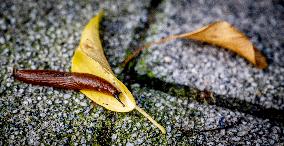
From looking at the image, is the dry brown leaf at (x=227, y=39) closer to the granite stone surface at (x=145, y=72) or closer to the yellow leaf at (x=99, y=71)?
the granite stone surface at (x=145, y=72)

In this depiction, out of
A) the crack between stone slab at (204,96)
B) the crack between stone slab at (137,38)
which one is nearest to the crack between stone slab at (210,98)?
the crack between stone slab at (204,96)

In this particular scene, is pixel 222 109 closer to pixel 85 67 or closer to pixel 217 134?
pixel 217 134

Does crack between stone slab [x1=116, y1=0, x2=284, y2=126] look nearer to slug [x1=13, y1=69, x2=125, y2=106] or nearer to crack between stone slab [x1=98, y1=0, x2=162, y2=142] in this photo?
crack between stone slab [x1=98, y1=0, x2=162, y2=142]

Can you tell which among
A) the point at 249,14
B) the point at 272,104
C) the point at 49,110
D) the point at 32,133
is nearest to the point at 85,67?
the point at 49,110

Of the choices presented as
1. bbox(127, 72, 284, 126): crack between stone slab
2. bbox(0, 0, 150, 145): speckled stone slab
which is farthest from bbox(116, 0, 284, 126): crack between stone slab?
bbox(0, 0, 150, 145): speckled stone slab

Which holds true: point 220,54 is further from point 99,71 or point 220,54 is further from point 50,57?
point 50,57
